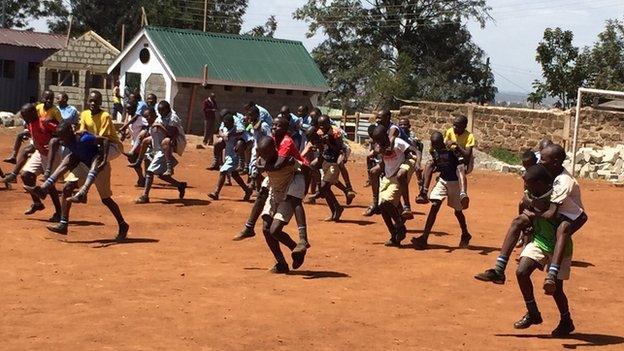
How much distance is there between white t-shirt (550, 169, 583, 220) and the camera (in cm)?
1046

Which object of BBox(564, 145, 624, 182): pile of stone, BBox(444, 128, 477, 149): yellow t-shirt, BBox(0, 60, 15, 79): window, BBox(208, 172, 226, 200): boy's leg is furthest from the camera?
BBox(0, 60, 15, 79): window

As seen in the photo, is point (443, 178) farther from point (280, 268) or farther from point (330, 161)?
point (330, 161)

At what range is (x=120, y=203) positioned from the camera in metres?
20.1

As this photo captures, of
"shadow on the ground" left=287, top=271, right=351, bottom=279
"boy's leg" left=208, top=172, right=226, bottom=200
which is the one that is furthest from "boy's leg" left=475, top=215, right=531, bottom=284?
"boy's leg" left=208, top=172, right=226, bottom=200

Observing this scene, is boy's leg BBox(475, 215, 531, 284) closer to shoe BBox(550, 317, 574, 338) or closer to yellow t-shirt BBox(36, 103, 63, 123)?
shoe BBox(550, 317, 574, 338)

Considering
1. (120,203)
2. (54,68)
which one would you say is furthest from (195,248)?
(54,68)

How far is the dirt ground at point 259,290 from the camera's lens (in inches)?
407

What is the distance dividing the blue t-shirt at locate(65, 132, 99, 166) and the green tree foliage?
42380 millimetres

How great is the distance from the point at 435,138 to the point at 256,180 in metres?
6.09

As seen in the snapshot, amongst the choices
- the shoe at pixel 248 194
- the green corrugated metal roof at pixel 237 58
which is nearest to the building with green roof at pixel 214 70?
the green corrugated metal roof at pixel 237 58

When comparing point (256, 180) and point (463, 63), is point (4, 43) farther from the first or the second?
point (256, 180)

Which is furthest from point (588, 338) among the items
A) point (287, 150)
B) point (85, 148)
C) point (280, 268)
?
point (85, 148)

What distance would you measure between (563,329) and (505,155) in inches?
1042

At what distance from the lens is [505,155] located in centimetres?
3691
